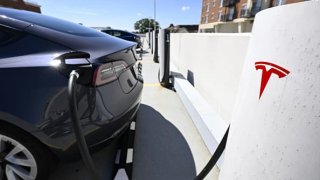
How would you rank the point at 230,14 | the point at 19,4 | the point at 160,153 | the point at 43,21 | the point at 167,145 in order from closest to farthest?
the point at 43,21, the point at 160,153, the point at 167,145, the point at 19,4, the point at 230,14

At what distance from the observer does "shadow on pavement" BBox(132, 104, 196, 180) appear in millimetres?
2094

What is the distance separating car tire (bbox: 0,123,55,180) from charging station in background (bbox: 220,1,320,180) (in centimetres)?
150

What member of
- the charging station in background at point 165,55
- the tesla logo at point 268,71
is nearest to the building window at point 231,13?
the charging station in background at point 165,55

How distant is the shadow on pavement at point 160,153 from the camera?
2.09 m

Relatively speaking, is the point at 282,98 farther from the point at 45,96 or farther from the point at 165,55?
the point at 165,55

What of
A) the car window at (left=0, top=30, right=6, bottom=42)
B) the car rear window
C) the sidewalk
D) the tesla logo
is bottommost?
the sidewalk

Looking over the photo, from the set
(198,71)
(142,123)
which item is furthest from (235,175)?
(198,71)

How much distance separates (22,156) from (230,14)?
140 ft

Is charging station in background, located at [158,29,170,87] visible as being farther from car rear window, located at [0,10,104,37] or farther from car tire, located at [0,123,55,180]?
car tire, located at [0,123,55,180]

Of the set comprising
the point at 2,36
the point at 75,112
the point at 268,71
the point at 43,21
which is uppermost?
the point at 43,21

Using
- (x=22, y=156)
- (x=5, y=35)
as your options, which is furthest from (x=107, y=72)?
(x=22, y=156)

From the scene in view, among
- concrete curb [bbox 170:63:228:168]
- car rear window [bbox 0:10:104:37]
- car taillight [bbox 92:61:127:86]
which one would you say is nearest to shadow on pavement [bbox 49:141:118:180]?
car taillight [bbox 92:61:127:86]

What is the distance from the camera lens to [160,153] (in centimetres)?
241

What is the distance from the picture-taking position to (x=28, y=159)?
167 cm
